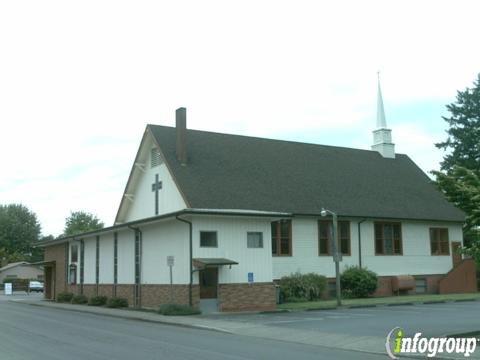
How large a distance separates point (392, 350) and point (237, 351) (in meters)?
3.54

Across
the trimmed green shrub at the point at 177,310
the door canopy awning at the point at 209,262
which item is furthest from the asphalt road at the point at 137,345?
the door canopy awning at the point at 209,262

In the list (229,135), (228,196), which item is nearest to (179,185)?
(228,196)

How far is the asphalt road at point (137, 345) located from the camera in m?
13.6

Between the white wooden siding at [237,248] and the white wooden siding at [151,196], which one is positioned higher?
the white wooden siding at [151,196]

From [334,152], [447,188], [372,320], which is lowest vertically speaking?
[372,320]

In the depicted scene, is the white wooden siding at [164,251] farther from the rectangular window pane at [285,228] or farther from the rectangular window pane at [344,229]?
the rectangular window pane at [344,229]

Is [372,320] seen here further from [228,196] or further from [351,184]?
[351,184]

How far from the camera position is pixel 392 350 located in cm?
1423

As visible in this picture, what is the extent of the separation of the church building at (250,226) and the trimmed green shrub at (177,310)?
0.83 meters

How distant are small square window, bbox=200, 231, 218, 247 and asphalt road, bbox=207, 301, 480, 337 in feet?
12.5

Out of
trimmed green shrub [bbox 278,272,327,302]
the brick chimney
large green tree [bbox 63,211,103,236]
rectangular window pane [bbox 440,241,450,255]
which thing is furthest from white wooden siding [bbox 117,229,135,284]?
large green tree [bbox 63,211,103,236]

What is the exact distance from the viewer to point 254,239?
2908 cm

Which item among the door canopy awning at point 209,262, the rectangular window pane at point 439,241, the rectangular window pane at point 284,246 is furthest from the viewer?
the rectangular window pane at point 439,241

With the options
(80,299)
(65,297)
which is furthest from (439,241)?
(65,297)
